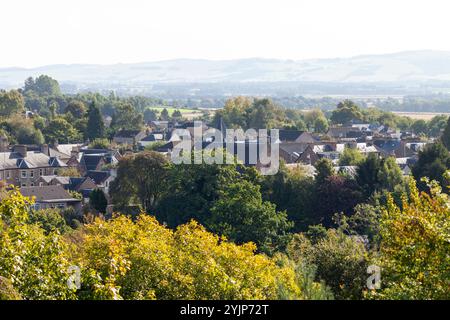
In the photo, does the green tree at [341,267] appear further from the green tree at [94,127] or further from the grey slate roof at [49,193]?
the green tree at [94,127]

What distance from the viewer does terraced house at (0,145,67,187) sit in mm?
65750

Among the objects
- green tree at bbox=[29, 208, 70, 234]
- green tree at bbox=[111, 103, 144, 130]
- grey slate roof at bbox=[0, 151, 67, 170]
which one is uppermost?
green tree at bbox=[29, 208, 70, 234]

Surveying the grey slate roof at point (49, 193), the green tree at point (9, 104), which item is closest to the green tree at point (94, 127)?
the green tree at point (9, 104)

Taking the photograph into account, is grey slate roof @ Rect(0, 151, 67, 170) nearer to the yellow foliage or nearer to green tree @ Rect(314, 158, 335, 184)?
green tree @ Rect(314, 158, 335, 184)

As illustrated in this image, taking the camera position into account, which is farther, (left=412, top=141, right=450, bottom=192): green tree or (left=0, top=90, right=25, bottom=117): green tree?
(left=0, top=90, right=25, bottom=117): green tree

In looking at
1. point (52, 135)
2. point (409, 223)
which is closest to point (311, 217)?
point (409, 223)

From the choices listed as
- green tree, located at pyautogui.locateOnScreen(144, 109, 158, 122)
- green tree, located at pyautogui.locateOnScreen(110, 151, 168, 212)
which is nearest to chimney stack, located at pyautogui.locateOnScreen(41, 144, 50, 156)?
green tree, located at pyautogui.locateOnScreen(110, 151, 168, 212)

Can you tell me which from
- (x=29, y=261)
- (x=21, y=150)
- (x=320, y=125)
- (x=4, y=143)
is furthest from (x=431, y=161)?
(x=320, y=125)

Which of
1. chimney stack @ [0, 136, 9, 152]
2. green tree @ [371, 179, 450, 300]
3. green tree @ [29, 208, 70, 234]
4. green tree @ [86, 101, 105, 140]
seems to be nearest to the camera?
green tree @ [371, 179, 450, 300]

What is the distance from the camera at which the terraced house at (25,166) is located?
65750mm

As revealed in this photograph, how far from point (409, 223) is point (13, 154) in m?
54.4

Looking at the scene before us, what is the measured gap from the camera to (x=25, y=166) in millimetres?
66812
